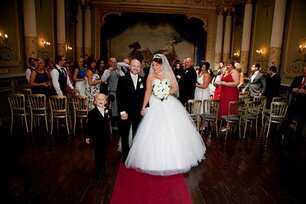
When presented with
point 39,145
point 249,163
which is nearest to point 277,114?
point 249,163

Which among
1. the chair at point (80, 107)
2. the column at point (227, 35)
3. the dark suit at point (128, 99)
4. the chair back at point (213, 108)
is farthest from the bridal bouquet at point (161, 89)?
the column at point (227, 35)

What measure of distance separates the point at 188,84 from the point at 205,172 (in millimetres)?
2557

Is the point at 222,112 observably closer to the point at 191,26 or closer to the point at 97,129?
the point at 97,129

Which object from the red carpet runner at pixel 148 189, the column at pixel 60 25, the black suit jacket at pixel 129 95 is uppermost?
the column at pixel 60 25

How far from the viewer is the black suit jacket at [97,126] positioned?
9.69ft

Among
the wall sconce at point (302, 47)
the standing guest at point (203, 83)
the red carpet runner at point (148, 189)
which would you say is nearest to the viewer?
the red carpet runner at point (148, 189)

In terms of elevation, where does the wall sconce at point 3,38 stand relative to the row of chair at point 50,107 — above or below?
above

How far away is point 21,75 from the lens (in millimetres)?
6941

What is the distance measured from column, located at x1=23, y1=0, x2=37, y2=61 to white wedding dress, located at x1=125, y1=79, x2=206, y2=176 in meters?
5.37

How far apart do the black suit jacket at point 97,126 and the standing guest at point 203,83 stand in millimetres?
3100

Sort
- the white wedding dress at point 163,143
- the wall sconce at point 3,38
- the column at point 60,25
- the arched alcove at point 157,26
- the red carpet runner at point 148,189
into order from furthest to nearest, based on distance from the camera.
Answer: the arched alcove at point 157,26
the column at point 60,25
the wall sconce at point 3,38
the white wedding dress at point 163,143
the red carpet runner at point 148,189

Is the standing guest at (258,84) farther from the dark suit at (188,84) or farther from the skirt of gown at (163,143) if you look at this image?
the skirt of gown at (163,143)

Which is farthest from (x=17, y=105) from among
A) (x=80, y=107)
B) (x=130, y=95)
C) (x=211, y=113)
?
(x=211, y=113)

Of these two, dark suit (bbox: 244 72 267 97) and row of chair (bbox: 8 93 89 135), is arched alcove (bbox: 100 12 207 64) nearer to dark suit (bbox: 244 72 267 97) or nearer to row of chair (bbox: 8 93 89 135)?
dark suit (bbox: 244 72 267 97)
